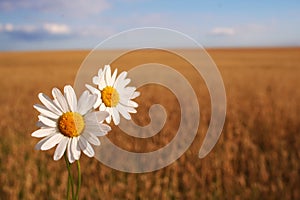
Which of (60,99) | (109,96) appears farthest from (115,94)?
(60,99)

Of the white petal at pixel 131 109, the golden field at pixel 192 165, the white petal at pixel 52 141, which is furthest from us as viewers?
the golden field at pixel 192 165

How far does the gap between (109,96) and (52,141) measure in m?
0.14

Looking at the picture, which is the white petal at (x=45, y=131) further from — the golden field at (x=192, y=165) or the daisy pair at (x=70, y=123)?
the golden field at (x=192, y=165)

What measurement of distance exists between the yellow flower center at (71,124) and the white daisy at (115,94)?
0.06 m

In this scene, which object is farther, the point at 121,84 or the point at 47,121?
the point at 121,84

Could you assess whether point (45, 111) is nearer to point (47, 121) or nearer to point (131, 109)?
point (47, 121)

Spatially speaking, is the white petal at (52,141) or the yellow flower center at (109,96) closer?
the white petal at (52,141)

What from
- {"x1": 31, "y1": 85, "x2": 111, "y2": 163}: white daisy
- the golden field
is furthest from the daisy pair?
the golden field

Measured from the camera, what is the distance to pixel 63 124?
57 centimetres

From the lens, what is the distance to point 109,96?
641 millimetres

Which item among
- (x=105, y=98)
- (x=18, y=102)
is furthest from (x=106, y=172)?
(x=18, y=102)

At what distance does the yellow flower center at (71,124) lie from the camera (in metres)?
0.56

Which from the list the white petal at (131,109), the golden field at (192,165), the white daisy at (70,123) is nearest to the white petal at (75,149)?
the white daisy at (70,123)

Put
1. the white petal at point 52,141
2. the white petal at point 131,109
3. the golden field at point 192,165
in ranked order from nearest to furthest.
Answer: the white petal at point 52,141 < the white petal at point 131,109 < the golden field at point 192,165
